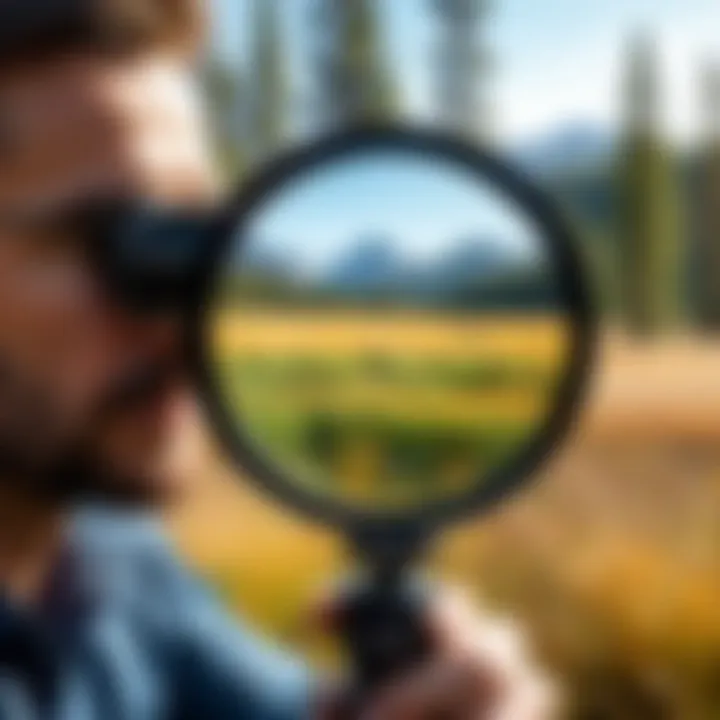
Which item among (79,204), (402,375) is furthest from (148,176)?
(402,375)

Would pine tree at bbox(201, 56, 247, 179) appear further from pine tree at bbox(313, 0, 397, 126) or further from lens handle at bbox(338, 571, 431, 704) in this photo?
lens handle at bbox(338, 571, 431, 704)

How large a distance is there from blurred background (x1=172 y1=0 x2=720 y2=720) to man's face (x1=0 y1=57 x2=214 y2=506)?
0.04 metres

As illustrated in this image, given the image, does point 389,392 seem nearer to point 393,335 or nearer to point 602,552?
point 393,335

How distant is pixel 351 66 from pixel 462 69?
0.05 meters

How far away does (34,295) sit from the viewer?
33.6 inches

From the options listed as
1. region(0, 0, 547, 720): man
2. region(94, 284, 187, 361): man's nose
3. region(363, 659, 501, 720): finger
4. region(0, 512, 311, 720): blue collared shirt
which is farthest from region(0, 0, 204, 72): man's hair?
region(363, 659, 501, 720): finger

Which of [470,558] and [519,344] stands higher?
[519,344]

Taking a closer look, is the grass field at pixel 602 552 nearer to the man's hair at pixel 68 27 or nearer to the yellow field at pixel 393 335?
the yellow field at pixel 393 335

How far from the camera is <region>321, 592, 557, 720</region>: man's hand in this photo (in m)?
0.82

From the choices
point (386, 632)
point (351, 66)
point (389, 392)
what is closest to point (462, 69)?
point (351, 66)

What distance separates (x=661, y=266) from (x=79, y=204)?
0.28m

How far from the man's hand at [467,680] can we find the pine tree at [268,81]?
0.24 m

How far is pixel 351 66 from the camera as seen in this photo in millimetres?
889

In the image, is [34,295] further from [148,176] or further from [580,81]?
[580,81]
